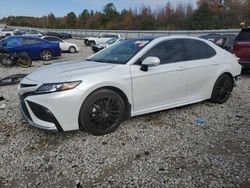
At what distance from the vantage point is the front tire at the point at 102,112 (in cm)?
422

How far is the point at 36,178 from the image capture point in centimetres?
338

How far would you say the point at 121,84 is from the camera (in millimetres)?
4473

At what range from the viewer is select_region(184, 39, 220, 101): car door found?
5.42 meters

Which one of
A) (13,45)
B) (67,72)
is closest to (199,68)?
(67,72)

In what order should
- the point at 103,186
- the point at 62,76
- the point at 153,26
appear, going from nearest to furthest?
the point at 103,186
the point at 62,76
the point at 153,26

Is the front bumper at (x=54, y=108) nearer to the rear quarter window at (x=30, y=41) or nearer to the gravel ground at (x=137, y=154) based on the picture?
the gravel ground at (x=137, y=154)

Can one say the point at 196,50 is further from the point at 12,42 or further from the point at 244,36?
the point at 12,42

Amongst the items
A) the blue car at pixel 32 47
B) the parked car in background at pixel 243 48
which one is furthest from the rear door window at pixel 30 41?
the parked car in background at pixel 243 48

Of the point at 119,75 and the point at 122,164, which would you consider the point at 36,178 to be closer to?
the point at 122,164

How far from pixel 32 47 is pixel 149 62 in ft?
40.8

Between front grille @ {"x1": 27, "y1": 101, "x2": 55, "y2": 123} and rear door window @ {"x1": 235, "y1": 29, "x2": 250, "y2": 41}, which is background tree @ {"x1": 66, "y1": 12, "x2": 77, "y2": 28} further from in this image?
front grille @ {"x1": 27, "y1": 101, "x2": 55, "y2": 123}

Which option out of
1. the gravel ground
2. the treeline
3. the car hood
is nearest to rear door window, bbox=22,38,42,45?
the gravel ground

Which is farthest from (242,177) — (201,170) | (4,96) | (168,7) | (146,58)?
(168,7)

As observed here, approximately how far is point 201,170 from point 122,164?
0.99 meters
